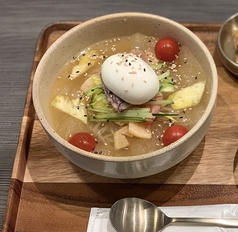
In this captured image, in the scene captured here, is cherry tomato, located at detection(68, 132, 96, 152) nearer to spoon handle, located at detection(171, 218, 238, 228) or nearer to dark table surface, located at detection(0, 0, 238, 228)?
spoon handle, located at detection(171, 218, 238, 228)

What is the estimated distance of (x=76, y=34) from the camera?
1.56 m

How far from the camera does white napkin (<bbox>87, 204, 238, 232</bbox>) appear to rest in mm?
1288

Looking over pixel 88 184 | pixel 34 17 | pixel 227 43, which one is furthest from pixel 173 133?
pixel 34 17

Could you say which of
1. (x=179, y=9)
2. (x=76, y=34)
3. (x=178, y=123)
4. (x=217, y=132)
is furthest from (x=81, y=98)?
(x=179, y=9)

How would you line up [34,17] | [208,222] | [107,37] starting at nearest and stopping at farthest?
[208,222] < [107,37] < [34,17]

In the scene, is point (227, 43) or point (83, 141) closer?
point (83, 141)

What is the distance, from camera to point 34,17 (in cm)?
217

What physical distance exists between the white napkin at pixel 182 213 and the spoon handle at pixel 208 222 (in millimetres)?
19

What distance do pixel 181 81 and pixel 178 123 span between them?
198mm

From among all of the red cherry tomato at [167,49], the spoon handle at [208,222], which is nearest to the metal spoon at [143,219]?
the spoon handle at [208,222]

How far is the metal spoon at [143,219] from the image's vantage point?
4.13 ft

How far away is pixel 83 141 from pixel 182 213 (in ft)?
1.39

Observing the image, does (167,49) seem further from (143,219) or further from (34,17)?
(34,17)

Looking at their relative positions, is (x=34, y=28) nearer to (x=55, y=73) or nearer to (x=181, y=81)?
(x=55, y=73)
